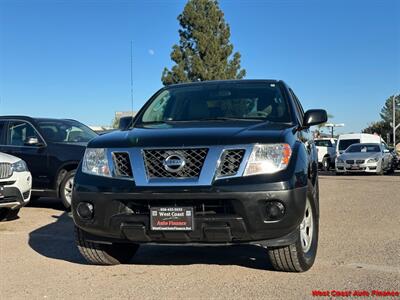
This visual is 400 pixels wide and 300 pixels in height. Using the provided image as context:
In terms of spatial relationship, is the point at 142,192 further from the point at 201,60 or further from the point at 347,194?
the point at 201,60

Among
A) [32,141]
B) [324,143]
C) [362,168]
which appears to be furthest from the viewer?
[324,143]

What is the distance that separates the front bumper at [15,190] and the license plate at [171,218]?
4.16m

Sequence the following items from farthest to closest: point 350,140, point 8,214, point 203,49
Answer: point 203,49, point 350,140, point 8,214

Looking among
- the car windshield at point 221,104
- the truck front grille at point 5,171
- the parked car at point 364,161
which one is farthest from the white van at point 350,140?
the car windshield at point 221,104

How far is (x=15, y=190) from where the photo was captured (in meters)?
7.92

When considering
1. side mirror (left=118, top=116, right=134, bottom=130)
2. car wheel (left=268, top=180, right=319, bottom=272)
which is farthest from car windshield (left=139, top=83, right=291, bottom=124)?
car wheel (left=268, top=180, right=319, bottom=272)

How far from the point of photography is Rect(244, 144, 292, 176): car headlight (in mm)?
4273

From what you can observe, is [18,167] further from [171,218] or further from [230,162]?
[230,162]

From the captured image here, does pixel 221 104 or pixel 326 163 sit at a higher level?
pixel 221 104

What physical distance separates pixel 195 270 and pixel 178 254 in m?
0.80

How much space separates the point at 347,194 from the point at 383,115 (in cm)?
10115

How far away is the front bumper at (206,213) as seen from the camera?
4.20 meters

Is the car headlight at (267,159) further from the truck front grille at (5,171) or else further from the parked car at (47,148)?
the parked car at (47,148)

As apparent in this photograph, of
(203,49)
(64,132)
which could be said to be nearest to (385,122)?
(203,49)
